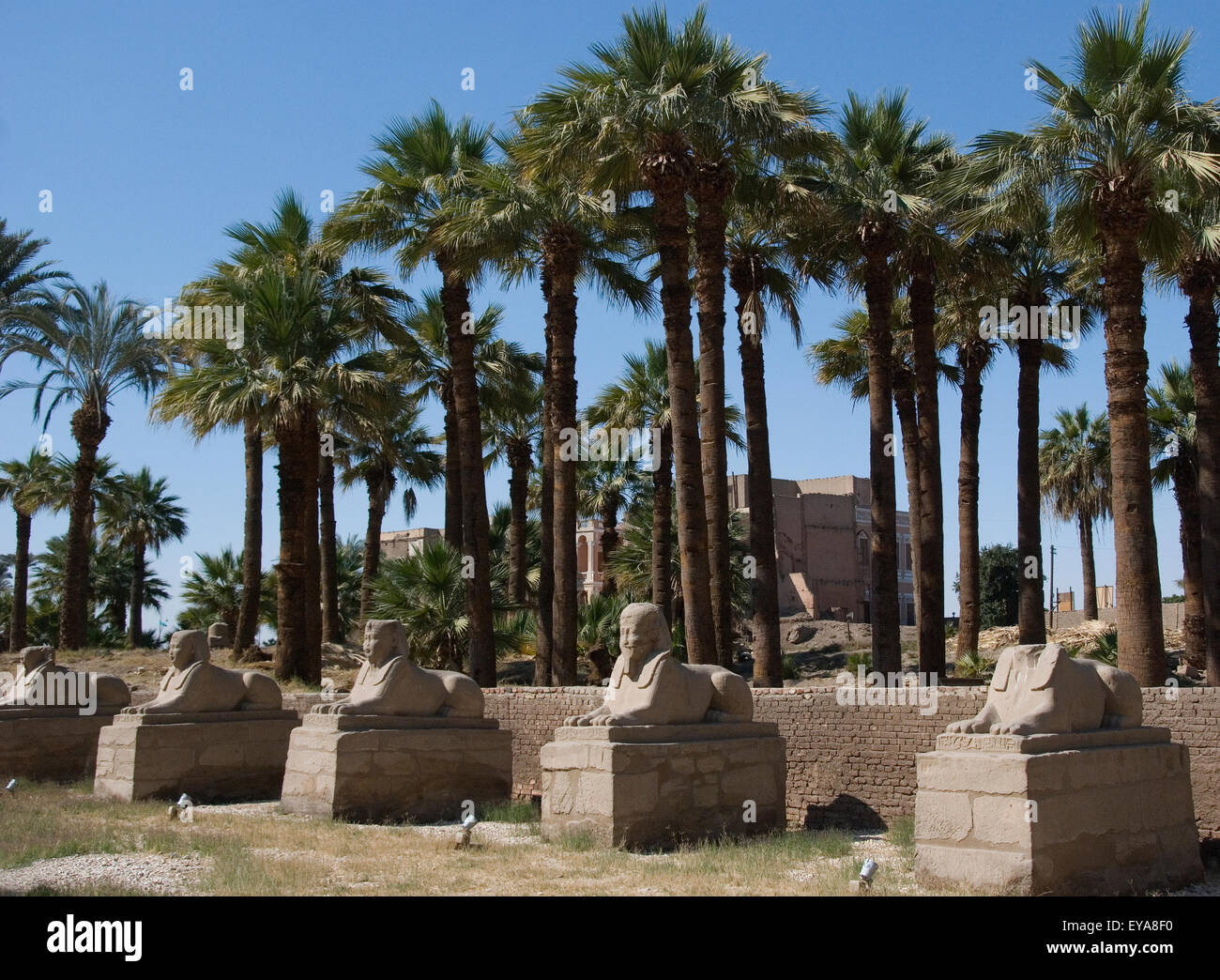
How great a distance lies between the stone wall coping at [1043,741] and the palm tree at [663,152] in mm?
6234

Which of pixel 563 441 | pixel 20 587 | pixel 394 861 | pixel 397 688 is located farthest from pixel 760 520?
pixel 20 587

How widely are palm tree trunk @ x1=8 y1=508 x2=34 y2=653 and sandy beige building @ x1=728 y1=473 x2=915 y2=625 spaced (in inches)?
980

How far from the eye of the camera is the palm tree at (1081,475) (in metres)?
35.3

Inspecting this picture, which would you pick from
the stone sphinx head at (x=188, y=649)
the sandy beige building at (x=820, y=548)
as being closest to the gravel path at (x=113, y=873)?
the stone sphinx head at (x=188, y=649)

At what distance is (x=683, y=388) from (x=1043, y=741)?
8.04 meters

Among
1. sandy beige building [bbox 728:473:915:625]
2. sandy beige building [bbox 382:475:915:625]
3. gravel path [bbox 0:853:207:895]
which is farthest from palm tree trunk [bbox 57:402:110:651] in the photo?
sandy beige building [bbox 728:473:915:625]

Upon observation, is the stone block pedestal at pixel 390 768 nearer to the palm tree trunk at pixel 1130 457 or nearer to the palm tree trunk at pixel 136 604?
the palm tree trunk at pixel 1130 457

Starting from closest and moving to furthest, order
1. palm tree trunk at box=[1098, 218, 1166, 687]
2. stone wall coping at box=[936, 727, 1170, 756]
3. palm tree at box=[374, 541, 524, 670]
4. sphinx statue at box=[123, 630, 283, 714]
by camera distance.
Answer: stone wall coping at box=[936, 727, 1170, 756]
palm tree trunk at box=[1098, 218, 1166, 687]
sphinx statue at box=[123, 630, 283, 714]
palm tree at box=[374, 541, 524, 670]

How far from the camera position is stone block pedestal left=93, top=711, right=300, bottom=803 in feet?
47.0

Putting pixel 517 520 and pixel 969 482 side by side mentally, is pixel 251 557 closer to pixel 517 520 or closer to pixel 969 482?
pixel 517 520

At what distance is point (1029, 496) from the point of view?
70.2ft

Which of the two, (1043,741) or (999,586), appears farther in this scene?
(999,586)

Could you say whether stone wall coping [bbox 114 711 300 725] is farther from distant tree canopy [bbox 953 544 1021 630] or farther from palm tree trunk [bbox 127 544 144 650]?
distant tree canopy [bbox 953 544 1021 630]
